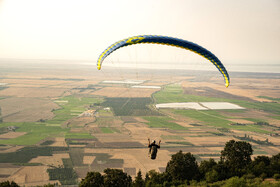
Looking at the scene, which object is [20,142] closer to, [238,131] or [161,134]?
[161,134]

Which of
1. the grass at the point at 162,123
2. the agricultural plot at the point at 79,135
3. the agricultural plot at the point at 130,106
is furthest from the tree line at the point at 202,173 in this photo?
the agricultural plot at the point at 130,106

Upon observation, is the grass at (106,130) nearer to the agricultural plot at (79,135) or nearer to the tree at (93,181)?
the agricultural plot at (79,135)

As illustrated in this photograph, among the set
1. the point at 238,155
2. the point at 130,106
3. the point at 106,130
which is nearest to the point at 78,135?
the point at 106,130

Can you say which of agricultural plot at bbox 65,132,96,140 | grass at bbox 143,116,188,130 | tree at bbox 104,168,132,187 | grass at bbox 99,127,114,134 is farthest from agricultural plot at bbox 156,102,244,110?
tree at bbox 104,168,132,187

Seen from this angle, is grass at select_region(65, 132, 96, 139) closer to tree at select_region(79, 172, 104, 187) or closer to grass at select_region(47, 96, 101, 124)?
grass at select_region(47, 96, 101, 124)

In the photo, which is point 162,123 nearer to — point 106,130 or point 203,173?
point 106,130

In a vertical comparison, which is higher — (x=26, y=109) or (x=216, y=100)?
(x=216, y=100)
